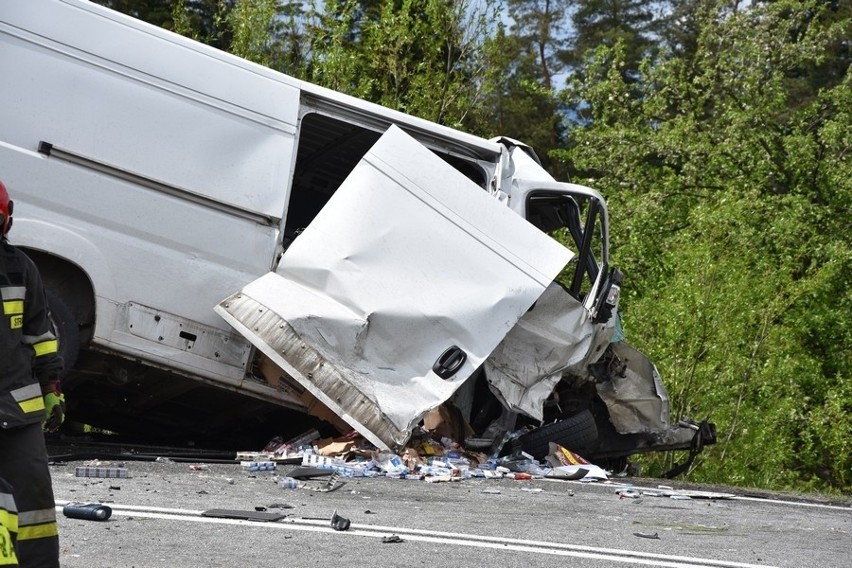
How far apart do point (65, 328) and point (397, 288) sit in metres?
2.00

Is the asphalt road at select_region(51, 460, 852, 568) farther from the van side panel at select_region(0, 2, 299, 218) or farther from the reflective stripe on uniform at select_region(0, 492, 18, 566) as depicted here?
the van side panel at select_region(0, 2, 299, 218)

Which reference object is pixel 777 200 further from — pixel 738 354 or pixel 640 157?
pixel 738 354

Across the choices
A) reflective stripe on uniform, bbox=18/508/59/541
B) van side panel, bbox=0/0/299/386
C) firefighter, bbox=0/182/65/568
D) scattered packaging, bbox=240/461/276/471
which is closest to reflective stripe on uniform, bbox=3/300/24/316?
firefighter, bbox=0/182/65/568

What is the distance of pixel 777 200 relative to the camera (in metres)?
18.3

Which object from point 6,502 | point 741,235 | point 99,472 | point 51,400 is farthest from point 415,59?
point 6,502

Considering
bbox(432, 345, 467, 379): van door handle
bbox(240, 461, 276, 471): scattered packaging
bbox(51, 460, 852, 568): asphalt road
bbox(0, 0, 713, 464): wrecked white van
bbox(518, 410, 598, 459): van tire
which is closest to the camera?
bbox(51, 460, 852, 568): asphalt road

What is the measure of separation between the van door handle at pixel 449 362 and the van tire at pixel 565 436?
124cm

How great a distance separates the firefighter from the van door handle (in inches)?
161

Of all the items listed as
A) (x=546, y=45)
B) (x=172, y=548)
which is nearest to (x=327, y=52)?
(x=172, y=548)

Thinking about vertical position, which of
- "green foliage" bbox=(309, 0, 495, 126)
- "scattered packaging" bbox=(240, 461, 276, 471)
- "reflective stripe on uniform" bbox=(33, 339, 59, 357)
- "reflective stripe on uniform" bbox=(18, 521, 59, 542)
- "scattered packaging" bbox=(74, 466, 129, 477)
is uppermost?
"green foliage" bbox=(309, 0, 495, 126)

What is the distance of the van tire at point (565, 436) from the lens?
8.92m

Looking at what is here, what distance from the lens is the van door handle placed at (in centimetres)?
790

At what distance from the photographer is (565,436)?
9000 millimetres

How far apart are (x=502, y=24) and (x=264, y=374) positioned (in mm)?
10535
